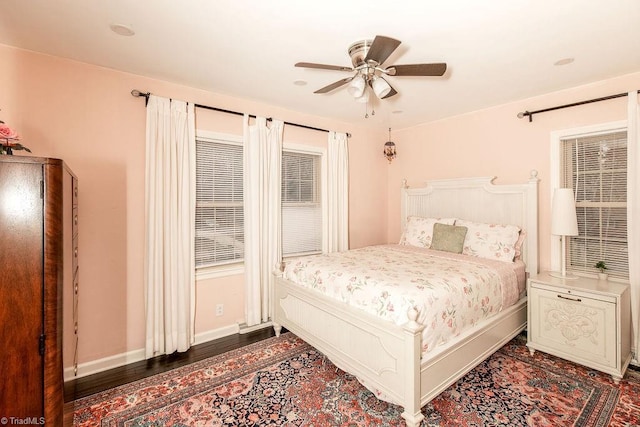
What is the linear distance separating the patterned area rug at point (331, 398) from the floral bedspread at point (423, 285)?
0.50 metres

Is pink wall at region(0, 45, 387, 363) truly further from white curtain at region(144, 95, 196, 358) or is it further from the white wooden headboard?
Result: the white wooden headboard

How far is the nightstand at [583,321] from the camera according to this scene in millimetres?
2352

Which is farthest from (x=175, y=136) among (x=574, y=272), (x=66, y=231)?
(x=574, y=272)

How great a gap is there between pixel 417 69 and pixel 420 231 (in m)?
2.40

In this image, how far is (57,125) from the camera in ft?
7.73

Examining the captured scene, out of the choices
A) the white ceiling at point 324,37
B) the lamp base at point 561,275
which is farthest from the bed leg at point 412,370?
the lamp base at point 561,275

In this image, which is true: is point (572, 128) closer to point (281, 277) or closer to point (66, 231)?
point (281, 277)

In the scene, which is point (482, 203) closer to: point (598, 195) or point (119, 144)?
point (598, 195)

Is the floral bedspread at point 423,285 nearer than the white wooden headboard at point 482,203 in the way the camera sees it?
Yes

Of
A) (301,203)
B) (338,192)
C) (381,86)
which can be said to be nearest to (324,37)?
(381,86)

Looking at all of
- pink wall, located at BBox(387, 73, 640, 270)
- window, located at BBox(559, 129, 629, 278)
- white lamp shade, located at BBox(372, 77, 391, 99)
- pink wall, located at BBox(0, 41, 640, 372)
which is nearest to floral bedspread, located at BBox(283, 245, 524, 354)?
window, located at BBox(559, 129, 629, 278)

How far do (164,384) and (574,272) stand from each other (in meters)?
4.07

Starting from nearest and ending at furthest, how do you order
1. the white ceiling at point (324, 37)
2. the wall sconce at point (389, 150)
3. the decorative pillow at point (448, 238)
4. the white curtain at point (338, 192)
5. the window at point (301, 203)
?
the white ceiling at point (324, 37) → the decorative pillow at point (448, 238) → the window at point (301, 203) → the white curtain at point (338, 192) → the wall sconce at point (389, 150)

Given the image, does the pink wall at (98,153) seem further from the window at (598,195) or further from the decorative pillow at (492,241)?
the window at (598,195)
